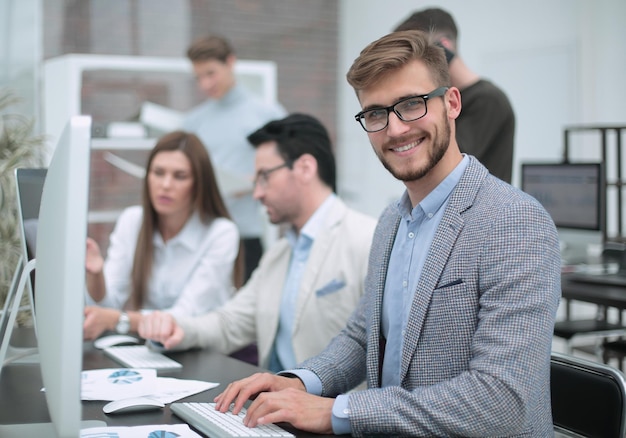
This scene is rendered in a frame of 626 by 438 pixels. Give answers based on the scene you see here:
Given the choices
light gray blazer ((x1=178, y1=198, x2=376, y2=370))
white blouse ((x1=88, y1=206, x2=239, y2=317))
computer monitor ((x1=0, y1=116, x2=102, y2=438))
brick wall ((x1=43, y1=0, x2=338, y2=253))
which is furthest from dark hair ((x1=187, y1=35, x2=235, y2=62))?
computer monitor ((x1=0, y1=116, x2=102, y2=438))

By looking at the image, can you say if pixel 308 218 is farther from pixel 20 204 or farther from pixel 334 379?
pixel 20 204

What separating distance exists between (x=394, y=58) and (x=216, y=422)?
2.37ft

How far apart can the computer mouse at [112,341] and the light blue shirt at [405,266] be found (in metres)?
0.77

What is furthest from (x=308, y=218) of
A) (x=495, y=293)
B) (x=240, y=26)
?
(x=240, y=26)

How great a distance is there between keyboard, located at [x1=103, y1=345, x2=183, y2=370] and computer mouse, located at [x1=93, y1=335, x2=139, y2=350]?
1.4 inches

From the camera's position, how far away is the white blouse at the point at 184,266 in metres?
2.63

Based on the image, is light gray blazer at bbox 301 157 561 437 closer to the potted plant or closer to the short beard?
the short beard

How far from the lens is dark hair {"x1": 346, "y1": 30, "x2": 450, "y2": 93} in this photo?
143cm

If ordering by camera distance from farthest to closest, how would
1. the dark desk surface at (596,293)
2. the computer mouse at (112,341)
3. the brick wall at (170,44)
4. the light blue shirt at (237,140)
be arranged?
the brick wall at (170,44)
the light blue shirt at (237,140)
the dark desk surface at (596,293)
the computer mouse at (112,341)

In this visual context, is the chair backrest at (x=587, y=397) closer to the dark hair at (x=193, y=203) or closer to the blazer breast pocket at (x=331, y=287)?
the blazer breast pocket at (x=331, y=287)

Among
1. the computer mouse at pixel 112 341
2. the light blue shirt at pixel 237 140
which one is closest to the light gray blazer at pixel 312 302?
the computer mouse at pixel 112 341

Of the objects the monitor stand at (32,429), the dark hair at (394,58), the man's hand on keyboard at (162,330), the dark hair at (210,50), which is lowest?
the monitor stand at (32,429)

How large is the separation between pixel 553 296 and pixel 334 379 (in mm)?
502

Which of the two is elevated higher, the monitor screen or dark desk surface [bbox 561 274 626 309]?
the monitor screen
